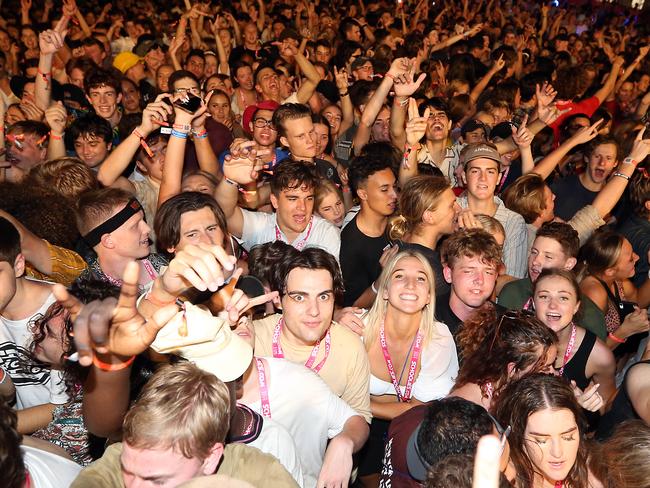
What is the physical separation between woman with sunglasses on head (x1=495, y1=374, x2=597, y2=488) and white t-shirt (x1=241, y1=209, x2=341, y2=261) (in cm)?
175

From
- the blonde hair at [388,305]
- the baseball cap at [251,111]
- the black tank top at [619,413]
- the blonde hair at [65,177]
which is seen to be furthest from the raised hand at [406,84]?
the black tank top at [619,413]

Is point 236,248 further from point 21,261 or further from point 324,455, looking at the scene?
point 324,455

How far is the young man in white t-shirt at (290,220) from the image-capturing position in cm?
395

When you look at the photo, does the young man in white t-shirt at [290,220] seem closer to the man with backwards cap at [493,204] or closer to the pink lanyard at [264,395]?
the man with backwards cap at [493,204]

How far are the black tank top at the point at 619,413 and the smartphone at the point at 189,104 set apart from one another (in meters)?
2.54

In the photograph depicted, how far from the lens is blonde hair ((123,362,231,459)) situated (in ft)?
5.90

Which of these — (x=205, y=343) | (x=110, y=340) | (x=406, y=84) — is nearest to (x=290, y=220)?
(x=406, y=84)

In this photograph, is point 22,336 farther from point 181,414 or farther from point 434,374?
point 434,374

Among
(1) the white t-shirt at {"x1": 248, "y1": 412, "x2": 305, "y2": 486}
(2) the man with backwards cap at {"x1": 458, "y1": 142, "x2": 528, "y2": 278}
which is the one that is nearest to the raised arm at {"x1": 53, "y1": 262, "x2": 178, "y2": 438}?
(1) the white t-shirt at {"x1": 248, "y1": 412, "x2": 305, "y2": 486}

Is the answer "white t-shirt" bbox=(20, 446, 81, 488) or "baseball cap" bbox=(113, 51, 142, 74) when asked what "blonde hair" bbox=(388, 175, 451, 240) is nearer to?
"white t-shirt" bbox=(20, 446, 81, 488)

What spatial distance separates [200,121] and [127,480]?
2.77 metres

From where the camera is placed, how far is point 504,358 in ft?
9.48

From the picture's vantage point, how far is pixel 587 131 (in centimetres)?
528

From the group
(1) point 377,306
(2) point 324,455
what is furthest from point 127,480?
(1) point 377,306
